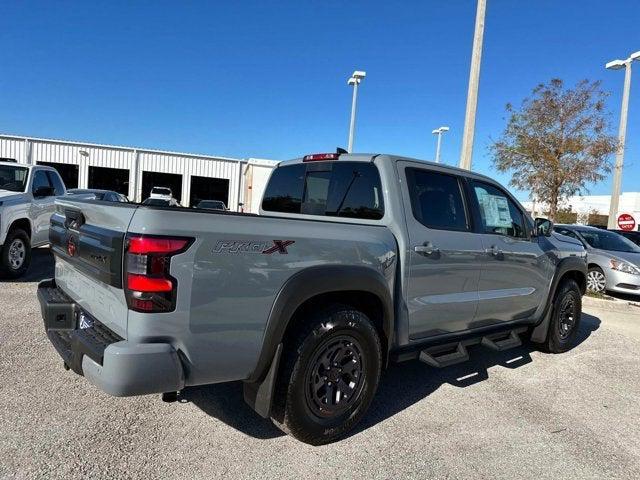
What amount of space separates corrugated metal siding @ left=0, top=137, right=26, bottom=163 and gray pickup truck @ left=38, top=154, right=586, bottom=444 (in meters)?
29.5

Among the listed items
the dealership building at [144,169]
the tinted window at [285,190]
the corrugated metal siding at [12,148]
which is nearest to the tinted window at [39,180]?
the tinted window at [285,190]

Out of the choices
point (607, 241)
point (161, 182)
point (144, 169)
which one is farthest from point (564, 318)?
point (161, 182)

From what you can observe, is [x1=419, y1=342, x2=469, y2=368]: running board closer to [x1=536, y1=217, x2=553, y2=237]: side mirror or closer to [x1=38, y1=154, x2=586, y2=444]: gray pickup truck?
[x1=38, y1=154, x2=586, y2=444]: gray pickup truck

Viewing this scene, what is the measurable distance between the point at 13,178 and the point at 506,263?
7842 millimetres

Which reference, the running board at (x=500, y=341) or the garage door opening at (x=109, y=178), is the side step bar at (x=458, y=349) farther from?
the garage door opening at (x=109, y=178)

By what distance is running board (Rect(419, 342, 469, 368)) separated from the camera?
3783 millimetres

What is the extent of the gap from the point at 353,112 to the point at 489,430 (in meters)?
18.7

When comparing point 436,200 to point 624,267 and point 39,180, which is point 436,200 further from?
point 624,267

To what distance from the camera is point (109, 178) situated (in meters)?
31.5

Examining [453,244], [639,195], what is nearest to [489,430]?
[453,244]

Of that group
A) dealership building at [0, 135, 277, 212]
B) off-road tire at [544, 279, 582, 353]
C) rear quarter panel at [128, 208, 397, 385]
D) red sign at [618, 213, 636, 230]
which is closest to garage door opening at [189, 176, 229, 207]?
dealership building at [0, 135, 277, 212]

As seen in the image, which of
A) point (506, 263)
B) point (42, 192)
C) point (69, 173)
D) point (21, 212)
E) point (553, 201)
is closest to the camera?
point (506, 263)

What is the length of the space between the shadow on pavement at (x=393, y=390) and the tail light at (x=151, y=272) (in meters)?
1.32

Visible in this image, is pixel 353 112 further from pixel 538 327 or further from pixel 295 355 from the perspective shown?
pixel 295 355
